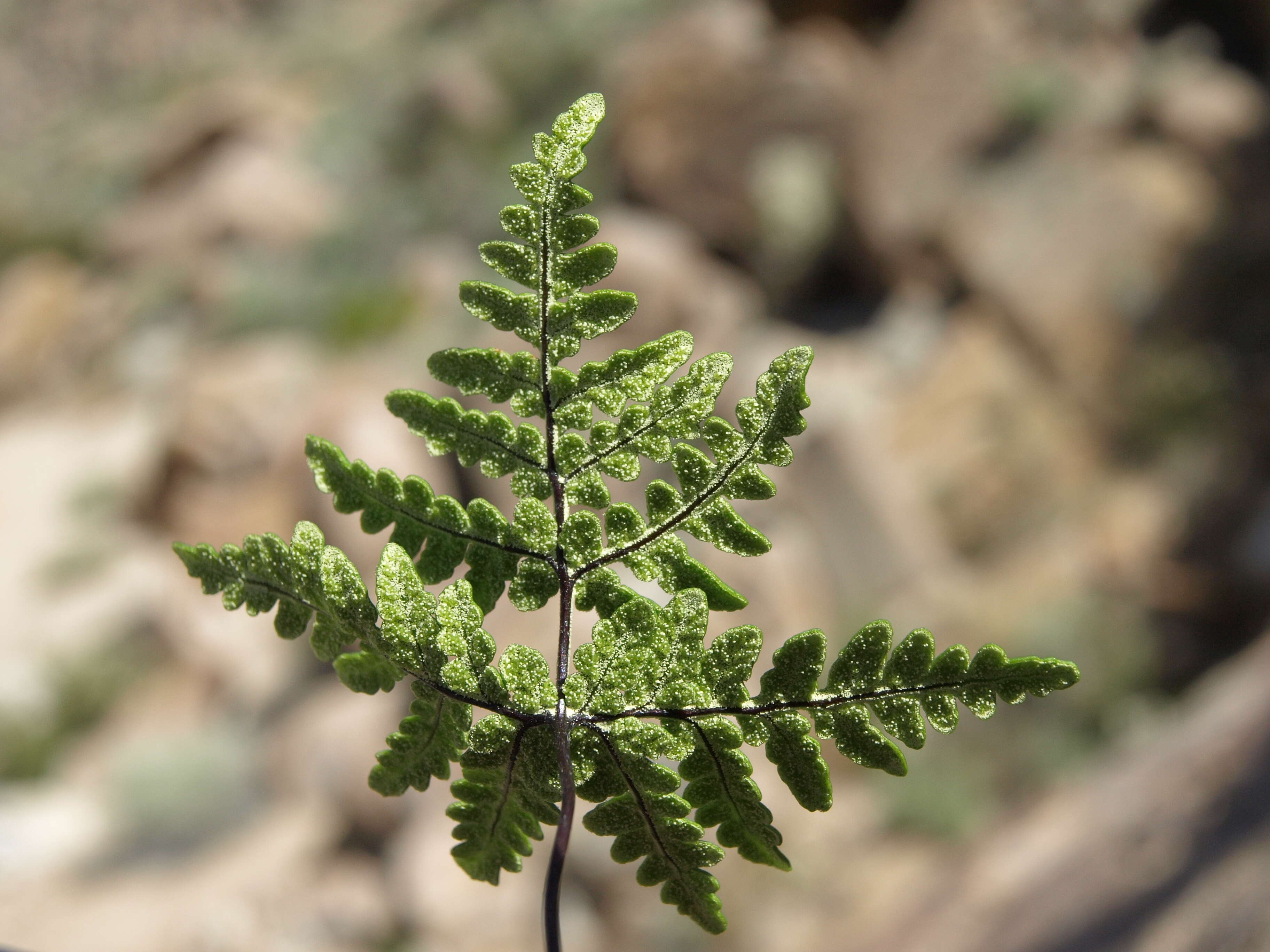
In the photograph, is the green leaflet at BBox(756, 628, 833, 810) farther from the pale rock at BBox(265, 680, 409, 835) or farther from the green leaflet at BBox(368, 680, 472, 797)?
the pale rock at BBox(265, 680, 409, 835)

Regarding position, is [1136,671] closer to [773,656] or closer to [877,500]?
[877,500]

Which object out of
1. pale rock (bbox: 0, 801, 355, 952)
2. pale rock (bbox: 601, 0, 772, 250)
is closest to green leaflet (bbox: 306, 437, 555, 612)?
pale rock (bbox: 0, 801, 355, 952)

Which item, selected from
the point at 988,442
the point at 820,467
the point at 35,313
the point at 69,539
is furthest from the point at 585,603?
the point at 35,313

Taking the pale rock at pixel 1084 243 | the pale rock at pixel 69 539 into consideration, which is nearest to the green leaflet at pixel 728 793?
the pale rock at pixel 1084 243

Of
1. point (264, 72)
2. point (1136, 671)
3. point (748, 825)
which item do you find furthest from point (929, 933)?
point (264, 72)

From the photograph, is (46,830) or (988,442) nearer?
(46,830)

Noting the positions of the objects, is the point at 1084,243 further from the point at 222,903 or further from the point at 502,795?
the point at 502,795
